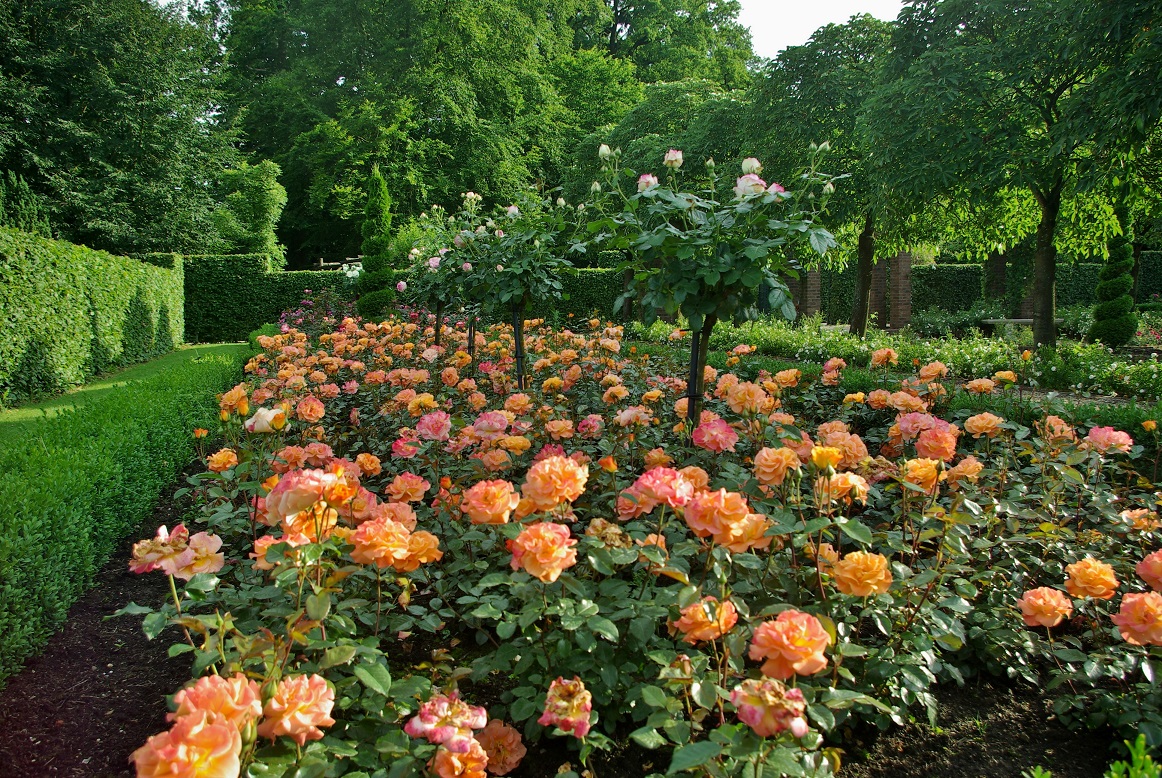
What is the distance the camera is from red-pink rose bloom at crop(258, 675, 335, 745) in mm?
1111

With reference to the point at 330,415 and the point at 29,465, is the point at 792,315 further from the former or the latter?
the point at 29,465

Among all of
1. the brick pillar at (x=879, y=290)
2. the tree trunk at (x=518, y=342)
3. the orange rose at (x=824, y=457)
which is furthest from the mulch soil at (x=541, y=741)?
the brick pillar at (x=879, y=290)

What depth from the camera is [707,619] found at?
135cm

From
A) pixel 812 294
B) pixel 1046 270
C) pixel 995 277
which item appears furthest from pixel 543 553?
pixel 995 277

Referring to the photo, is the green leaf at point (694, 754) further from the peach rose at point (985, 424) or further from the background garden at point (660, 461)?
the peach rose at point (985, 424)

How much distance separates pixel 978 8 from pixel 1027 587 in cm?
777

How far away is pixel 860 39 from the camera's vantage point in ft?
33.6

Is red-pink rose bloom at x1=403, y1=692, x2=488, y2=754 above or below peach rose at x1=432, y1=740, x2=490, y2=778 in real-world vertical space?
above

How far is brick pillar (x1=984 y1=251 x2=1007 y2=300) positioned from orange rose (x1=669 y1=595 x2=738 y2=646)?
18.9 meters

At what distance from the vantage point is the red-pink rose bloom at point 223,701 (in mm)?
988

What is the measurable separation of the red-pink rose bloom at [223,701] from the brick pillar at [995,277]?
19.6 metres

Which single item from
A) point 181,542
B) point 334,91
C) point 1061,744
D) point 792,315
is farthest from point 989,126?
point 334,91

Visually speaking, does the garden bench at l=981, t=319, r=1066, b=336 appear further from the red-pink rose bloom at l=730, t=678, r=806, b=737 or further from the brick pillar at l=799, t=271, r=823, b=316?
the red-pink rose bloom at l=730, t=678, r=806, b=737

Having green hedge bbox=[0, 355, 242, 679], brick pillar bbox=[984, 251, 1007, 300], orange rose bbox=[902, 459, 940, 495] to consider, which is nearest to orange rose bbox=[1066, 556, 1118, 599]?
orange rose bbox=[902, 459, 940, 495]
